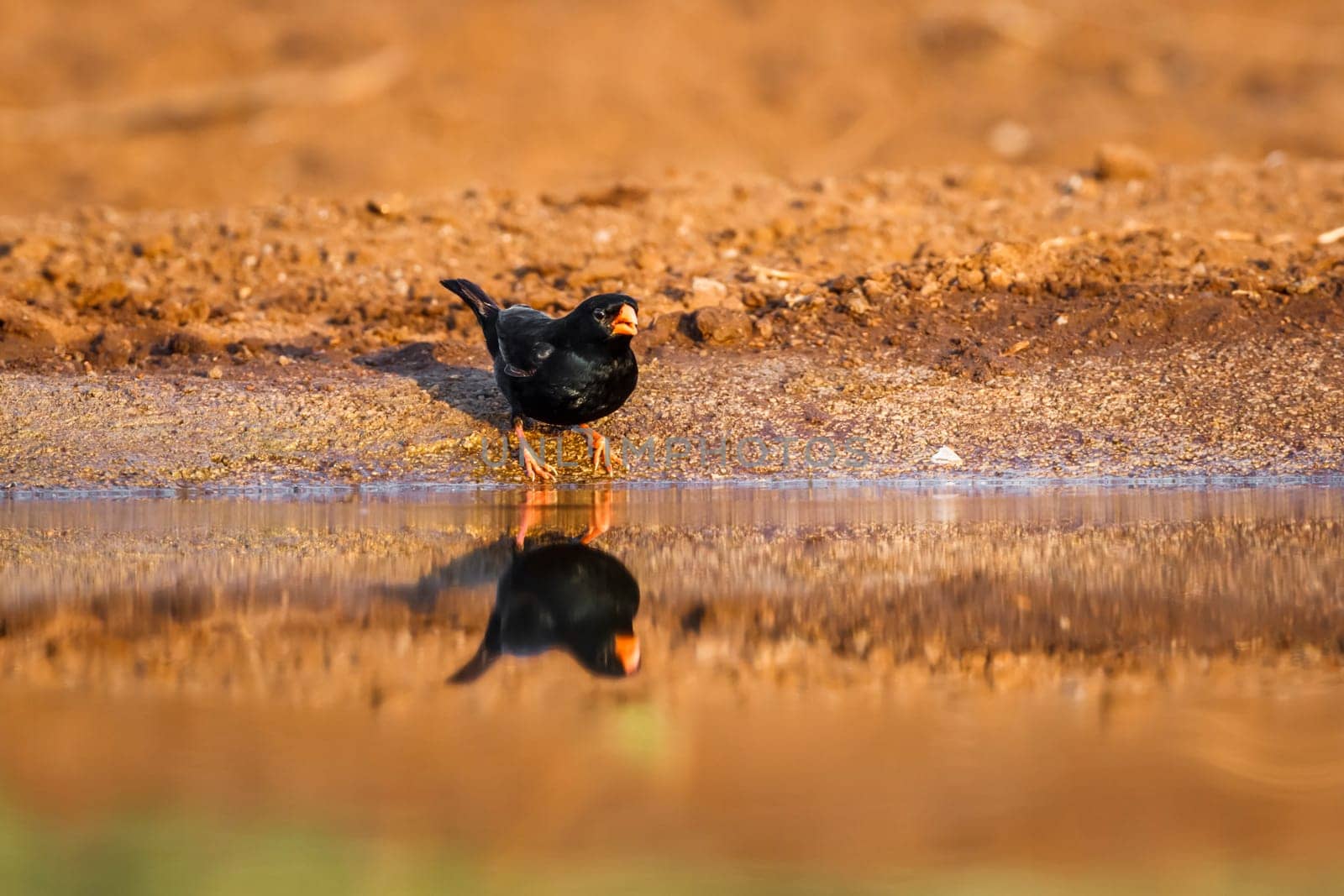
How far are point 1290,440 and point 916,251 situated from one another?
4345 millimetres

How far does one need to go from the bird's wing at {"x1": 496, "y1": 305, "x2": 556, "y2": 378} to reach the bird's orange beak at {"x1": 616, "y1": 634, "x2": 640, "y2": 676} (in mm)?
4540

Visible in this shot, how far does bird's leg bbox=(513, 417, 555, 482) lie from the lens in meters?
9.06

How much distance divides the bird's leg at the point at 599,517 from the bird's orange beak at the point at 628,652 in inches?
80.6

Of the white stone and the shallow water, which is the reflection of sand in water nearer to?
the shallow water

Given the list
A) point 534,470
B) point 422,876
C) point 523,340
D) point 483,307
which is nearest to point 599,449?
Answer: point 534,470

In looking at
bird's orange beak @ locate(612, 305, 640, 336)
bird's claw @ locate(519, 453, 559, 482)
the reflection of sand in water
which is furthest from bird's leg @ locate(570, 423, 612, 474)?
the reflection of sand in water

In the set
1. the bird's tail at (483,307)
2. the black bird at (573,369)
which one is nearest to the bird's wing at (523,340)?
the black bird at (573,369)

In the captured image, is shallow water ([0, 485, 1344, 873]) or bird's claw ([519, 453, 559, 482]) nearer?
shallow water ([0, 485, 1344, 873])

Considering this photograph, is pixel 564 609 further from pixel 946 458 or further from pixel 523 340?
pixel 946 458

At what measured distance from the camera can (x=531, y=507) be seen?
796cm

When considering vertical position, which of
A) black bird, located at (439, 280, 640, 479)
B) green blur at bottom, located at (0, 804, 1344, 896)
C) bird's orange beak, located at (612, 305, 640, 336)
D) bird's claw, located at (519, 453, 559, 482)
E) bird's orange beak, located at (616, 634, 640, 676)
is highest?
bird's orange beak, located at (612, 305, 640, 336)

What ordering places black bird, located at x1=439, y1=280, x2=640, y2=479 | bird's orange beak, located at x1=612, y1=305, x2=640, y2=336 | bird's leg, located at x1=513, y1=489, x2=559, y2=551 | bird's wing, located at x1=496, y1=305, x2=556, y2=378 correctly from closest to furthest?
bird's leg, located at x1=513, y1=489, x2=559, y2=551 < bird's orange beak, located at x1=612, y1=305, x2=640, y2=336 < black bird, located at x1=439, y1=280, x2=640, y2=479 < bird's wing, located at x1=496, y1=305, x2=556, y2=378

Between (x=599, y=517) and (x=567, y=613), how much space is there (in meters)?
2.58

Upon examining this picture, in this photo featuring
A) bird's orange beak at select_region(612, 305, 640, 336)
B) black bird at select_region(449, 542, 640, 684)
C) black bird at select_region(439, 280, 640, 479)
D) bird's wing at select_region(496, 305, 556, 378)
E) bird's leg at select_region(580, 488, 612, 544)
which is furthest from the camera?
bird's wing at select_region(496, 305, 556, 378)
